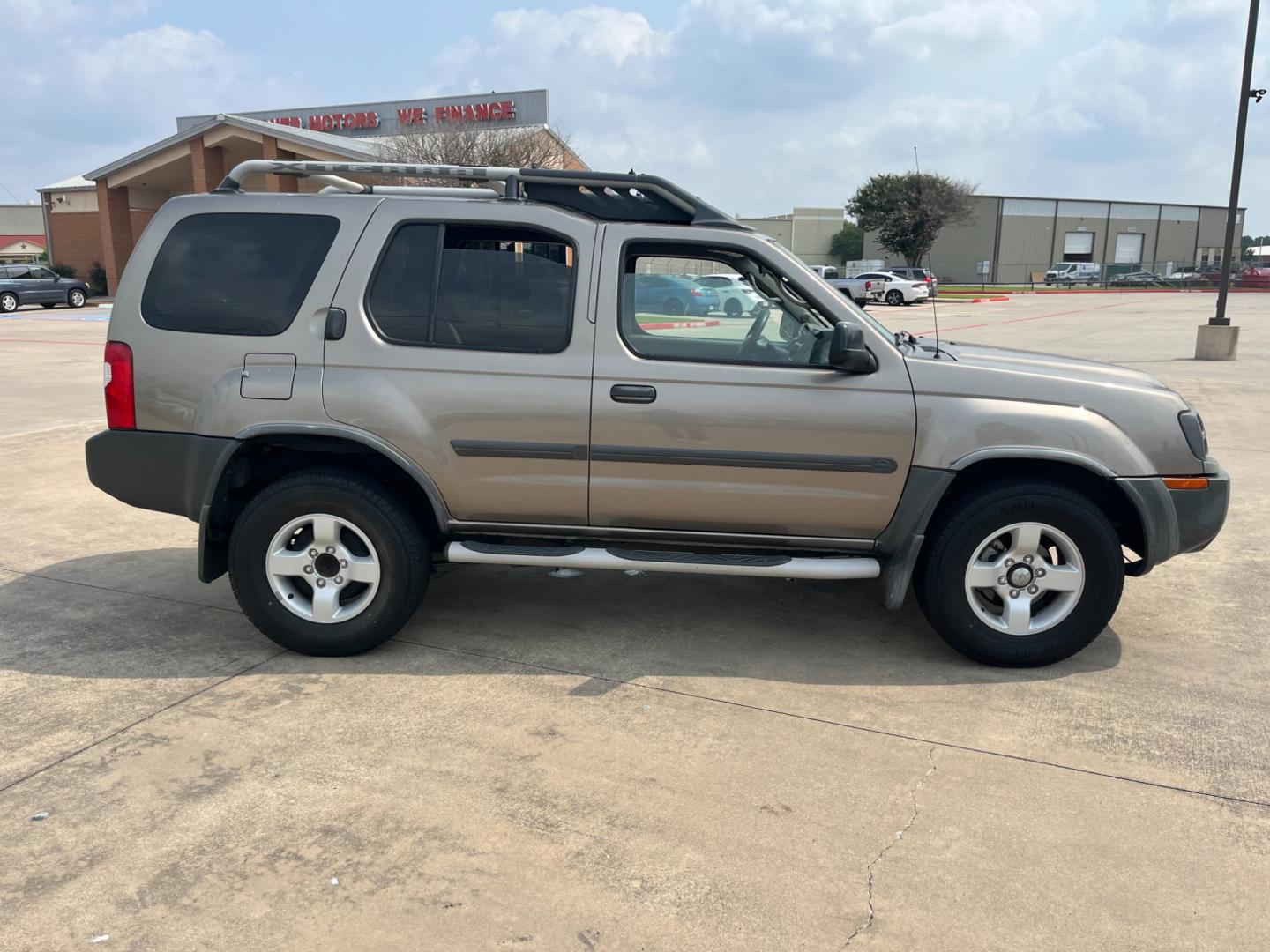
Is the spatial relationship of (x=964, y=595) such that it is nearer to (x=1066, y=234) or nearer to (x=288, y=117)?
(x=288, y=117)

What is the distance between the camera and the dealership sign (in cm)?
4753

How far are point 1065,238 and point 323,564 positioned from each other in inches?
3640

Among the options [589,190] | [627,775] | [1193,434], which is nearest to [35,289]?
[589,190]

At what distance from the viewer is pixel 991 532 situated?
4109 millimetres

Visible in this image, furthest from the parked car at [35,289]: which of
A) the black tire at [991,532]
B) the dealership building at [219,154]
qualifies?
the black tire at [991,532]

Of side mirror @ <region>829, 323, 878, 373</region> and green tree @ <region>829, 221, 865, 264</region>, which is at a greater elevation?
green tree @ <region>829, 221, 865, 264</region>

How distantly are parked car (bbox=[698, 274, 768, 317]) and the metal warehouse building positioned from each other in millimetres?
75097

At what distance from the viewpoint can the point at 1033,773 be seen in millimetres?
3396

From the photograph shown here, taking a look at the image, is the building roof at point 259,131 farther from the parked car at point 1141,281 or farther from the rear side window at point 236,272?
the parked car at point 1141,281

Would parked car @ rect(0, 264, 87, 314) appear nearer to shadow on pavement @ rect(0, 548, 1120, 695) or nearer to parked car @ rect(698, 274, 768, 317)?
shadow on pavement @ rect(0, 548, 1120, 695)

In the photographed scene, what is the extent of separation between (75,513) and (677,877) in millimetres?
5748

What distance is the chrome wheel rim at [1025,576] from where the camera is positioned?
4.13 meters

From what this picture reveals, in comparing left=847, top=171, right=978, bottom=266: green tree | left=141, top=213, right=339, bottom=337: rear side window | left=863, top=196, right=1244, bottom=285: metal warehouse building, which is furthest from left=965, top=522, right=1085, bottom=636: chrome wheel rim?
left=863, top=196, right=1244, bottom=285: metal warehouse building

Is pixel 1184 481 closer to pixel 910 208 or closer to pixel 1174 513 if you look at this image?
pixel 1174 513
